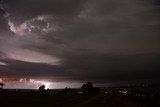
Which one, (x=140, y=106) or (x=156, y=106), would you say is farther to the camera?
(x=140, y=106)

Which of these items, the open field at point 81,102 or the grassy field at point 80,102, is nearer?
the grassy field at point 80,102

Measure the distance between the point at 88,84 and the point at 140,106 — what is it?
130 meters

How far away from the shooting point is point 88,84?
19412 cm

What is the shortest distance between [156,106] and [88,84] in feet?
450

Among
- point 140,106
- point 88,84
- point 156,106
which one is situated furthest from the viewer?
point 88,84

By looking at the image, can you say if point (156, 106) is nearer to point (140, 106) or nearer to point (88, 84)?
point (140, 106)

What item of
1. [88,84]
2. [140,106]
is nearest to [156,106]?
[140,106]

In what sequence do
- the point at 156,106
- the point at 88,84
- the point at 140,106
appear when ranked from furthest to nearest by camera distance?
the point at 88,84
the point at 140,106
the point at 156,106

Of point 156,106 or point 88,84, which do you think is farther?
point 88,84

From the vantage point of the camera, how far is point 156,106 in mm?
57656

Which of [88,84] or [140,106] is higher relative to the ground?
[88,84]

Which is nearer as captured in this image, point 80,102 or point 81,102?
point 81,102

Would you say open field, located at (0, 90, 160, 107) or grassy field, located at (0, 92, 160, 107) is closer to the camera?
grassy field, located at (0, 92, 160, 107)
